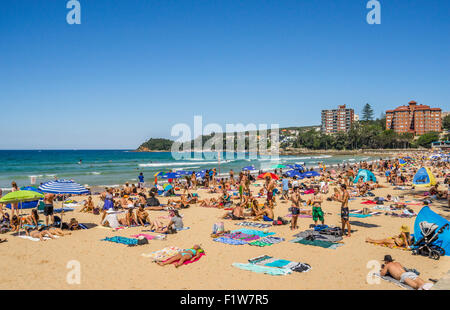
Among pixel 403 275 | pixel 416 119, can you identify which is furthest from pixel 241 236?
pixel 416 119

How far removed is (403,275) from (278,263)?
236cm

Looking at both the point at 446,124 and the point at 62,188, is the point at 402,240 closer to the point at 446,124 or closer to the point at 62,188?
the point at 62,188

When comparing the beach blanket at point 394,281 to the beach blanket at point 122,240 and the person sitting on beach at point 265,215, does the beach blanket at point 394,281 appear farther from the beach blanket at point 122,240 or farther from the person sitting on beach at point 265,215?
the beach blanket at point 122,240

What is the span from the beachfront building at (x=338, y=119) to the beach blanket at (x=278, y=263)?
15551cm

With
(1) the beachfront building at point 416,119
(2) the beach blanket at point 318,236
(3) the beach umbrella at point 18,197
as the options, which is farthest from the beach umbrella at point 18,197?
(1) the beachfront building at point 416,119

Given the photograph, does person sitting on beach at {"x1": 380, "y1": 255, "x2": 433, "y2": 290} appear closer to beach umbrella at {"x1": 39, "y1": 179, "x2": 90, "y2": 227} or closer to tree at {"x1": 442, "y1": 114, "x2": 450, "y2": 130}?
beach umbrella at {"x1": 39, "y1": 179, "x2": 90, "y2": 227}

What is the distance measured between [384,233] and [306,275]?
4555 mm

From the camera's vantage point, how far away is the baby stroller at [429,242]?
23.5 feet

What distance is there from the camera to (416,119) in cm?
11162

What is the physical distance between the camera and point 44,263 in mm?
7180

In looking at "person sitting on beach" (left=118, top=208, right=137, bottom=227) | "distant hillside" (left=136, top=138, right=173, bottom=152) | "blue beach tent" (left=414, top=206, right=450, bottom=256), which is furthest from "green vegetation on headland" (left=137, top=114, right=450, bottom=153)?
"person sitting on beach" (left=118, top=208, right=137, bottom=227)

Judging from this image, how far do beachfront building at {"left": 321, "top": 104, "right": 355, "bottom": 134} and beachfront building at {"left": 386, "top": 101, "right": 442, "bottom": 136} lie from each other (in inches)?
1462
